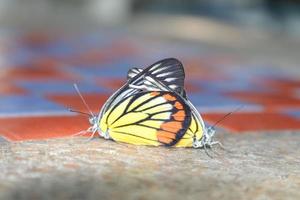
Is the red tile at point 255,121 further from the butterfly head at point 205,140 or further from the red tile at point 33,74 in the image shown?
the red tile at point 33,74

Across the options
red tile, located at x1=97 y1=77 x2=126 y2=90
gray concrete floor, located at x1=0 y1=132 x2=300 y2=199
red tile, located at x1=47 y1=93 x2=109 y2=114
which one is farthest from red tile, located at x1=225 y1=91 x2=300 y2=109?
gray concrete floor, located at x1=0 y1=132 x2=300 y2=199

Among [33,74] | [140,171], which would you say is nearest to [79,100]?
[33,74]

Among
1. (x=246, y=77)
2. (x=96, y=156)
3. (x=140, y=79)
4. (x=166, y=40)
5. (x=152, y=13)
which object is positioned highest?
(x=152, y=13)

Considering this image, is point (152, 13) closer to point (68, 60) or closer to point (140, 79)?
point (68, 60)

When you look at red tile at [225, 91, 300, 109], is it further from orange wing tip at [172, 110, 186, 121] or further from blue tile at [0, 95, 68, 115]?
orange wing tip at [172, 110, 186, 121]

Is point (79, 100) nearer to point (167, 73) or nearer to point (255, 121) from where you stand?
point (255, 121)

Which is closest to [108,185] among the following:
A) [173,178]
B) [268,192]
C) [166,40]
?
[173,178]

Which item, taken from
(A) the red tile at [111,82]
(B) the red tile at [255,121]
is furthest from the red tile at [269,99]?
(A) the red tile at [111,82]
